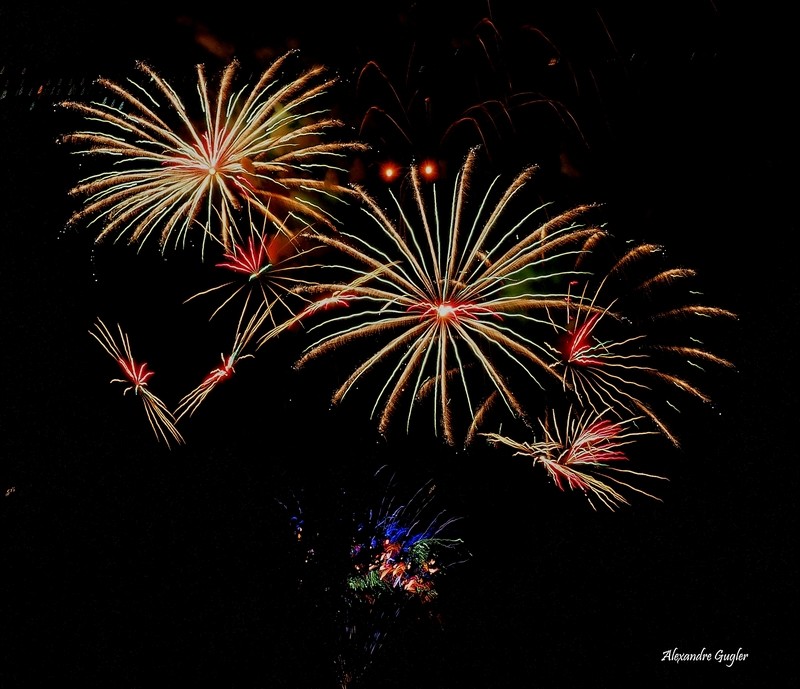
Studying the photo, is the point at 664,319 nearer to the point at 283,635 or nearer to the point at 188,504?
the point at 283,635

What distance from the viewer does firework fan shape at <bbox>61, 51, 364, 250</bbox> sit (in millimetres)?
5668

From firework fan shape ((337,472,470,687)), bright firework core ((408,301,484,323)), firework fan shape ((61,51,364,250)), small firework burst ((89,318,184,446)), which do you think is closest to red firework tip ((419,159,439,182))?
firework fan shape ((61,51,364,250))

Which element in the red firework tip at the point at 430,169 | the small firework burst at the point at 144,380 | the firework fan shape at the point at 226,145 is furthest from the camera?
the small firework burst at the point at 144,380

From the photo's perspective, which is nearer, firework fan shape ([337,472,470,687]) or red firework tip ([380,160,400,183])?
red firework tip ([380,160,400,183])

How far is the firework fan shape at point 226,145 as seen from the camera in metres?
5.67

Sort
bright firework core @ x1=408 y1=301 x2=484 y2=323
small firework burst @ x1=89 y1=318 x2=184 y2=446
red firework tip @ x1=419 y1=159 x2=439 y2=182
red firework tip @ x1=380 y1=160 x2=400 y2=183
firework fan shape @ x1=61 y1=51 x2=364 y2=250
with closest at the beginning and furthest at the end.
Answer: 1. bright firework core @ x1=408 y1=301 x2=484 y2=323
2. firework fan shape @ x1=61 y1=51 x2=364 y2=250
3. red firework tip @ x1=419 y1=159 x2=439 y2=182
4. red firework tip @ x1=380 y1=160 x2=400 y2=183
5. small firework burst @ x1=89 y1=318 x2=184 y2=446

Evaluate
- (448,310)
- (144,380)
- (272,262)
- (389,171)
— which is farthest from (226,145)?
(144,380)

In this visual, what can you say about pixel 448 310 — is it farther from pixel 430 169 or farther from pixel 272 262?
pixel 272 262

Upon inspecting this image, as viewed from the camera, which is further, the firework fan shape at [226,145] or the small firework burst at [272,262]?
the small firework burst at [272,262]

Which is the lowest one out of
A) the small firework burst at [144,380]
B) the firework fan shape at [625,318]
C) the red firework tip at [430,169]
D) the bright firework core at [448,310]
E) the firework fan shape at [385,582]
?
the firework fan shape at [385,582]

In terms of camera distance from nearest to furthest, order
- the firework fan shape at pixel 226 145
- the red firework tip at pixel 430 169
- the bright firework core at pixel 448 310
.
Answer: the bright firework core at pixel 448 310 → the firework fan shape at pixel 226 145 → the red firework tip at pixel 430 169

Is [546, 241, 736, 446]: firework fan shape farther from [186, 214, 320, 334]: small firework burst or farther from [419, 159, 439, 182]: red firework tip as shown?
[186, 214, 320, 334]: small firework burst

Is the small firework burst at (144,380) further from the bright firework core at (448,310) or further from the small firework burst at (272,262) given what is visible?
the bright firework core at (448,310)

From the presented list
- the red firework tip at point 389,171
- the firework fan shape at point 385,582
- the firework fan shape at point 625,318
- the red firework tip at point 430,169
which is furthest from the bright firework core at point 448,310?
the firework fan shape at point 385,582
